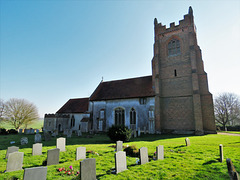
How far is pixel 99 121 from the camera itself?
72.7ft

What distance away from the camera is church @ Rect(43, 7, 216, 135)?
18.0 meters

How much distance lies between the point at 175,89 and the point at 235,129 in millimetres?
20707

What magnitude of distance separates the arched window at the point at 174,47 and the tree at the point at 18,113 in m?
35.6

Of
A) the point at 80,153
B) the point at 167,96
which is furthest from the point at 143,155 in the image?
the point at 167,96

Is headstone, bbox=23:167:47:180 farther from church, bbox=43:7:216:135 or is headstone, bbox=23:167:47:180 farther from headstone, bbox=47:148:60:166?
church, bbox=43:7:216:135

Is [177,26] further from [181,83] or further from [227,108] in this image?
[227,108]

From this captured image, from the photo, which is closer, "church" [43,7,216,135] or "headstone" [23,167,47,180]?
"headstone" [23,167,47,180]

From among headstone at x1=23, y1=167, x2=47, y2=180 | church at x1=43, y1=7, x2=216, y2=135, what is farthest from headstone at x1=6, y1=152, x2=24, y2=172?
church at x1=43, y1=7, x2=216, y2=135

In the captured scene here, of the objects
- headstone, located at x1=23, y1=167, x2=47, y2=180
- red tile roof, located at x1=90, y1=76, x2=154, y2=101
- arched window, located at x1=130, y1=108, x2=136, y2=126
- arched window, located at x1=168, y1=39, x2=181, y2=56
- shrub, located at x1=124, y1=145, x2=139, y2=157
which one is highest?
arched window, located at x1=168, y1=39, x2=181, y2=56

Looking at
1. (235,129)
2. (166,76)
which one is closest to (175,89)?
(166,76)

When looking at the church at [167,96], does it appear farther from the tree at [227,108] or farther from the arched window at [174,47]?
the tree at [227,108]

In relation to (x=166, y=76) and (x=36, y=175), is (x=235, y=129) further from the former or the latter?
(x=36, y=175)

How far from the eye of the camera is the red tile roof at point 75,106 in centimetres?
2797

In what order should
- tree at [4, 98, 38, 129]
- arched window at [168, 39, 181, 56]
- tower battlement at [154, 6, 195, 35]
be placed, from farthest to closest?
1. tree at [4, 98, 38, 129]
2. arched window at [168, 39, 181, 56]
3. tower battlement at [154, 6, 195, 35]
